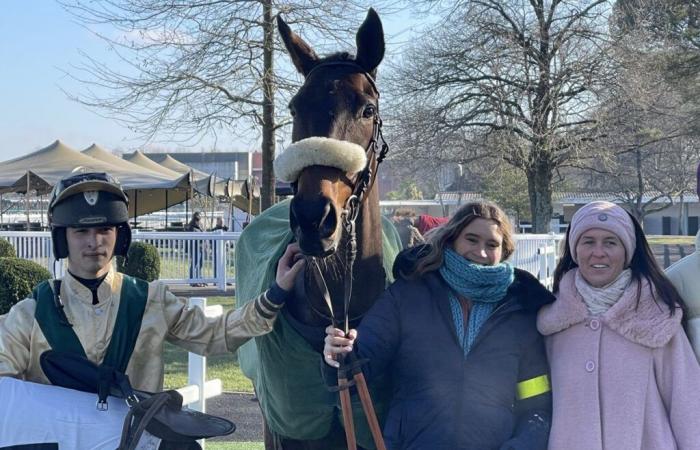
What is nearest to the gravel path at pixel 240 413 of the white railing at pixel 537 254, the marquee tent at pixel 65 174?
the white railing at pixel 537 254

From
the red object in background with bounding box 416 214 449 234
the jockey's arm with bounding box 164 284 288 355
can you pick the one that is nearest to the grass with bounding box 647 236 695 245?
the red object in background with bounding box 416 214 449 234

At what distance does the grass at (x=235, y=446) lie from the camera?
17.9ft

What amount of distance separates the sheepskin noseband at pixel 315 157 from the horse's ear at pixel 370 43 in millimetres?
544

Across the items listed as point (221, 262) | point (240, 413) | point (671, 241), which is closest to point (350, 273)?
point (240, 413)

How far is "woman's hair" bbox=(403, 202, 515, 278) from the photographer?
8.77ft

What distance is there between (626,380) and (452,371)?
568mm

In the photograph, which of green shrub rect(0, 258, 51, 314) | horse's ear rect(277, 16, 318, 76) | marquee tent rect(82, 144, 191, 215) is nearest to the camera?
horse's ear rect(277, 16, 318, 76)

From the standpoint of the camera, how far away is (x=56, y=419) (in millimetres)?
2342

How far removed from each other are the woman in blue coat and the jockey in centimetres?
41

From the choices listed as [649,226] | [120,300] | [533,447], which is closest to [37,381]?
[120,300]

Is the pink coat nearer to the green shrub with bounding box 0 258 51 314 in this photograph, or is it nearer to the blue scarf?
the blue scarf

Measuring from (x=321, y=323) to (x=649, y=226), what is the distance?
4960 cm

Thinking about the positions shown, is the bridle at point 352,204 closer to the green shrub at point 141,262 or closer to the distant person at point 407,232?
the distant person at point 407,232

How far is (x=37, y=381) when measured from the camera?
8.24 ft
